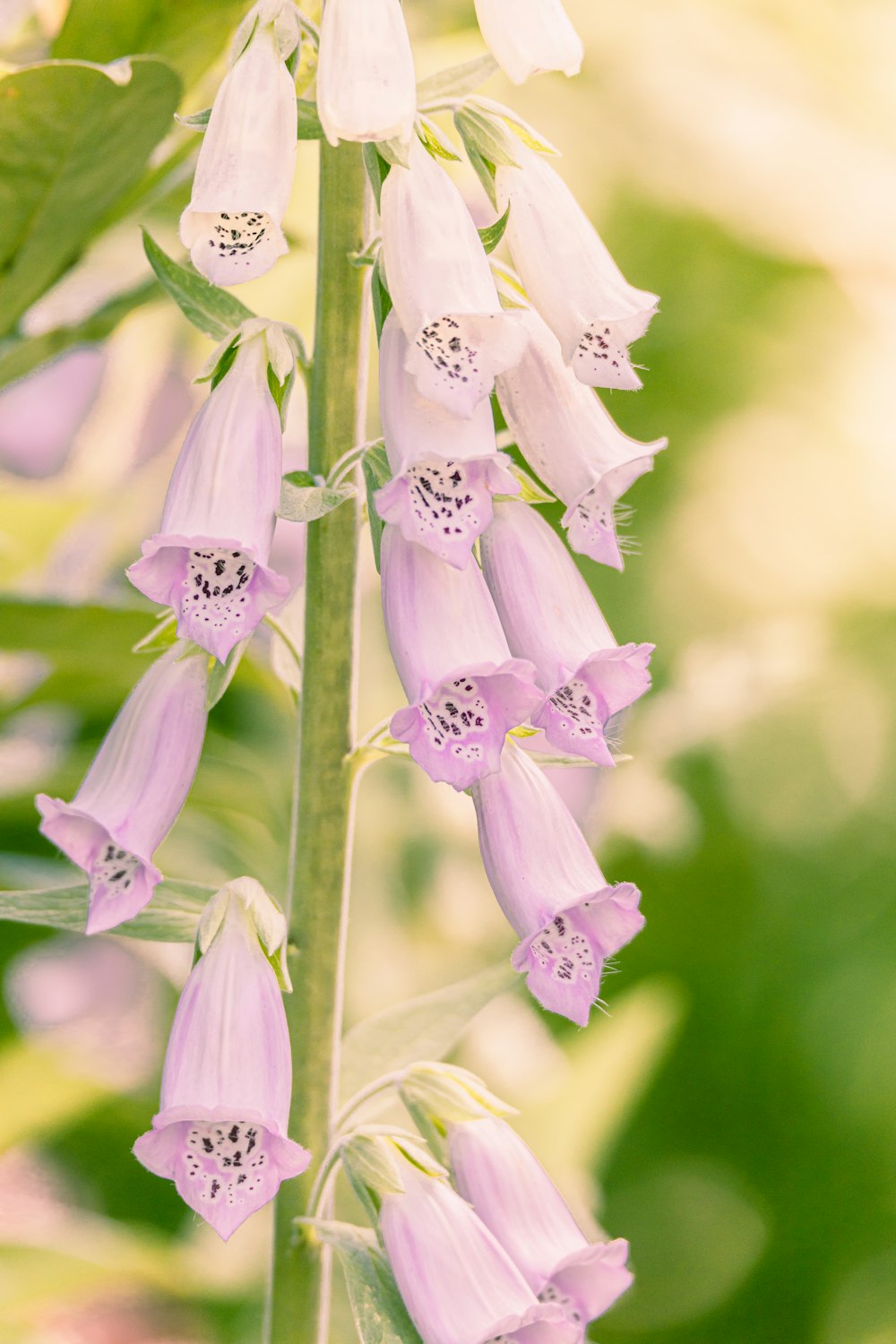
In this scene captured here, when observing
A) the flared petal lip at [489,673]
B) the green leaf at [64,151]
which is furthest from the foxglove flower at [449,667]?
the green leaf at [64,151]

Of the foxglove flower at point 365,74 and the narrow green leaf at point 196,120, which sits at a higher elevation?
the foxglove flower at point 365,74

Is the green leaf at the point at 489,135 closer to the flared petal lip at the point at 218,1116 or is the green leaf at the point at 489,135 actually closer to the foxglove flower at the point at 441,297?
the foxglove flower at the point at 441,297

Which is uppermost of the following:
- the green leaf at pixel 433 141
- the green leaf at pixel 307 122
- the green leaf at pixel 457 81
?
the green leaf at pixel 457 81

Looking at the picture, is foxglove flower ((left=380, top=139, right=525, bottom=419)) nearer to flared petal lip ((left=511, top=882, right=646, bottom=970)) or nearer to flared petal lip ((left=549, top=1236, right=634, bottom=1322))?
flared petal lip ((left=511, top=882, right=646, bottom=970))

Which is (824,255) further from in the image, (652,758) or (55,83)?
(55,83)

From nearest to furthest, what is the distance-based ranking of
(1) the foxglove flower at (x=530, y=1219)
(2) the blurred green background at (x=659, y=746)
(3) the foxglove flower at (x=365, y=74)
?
(3) the foxglove flower at (x=365, y=74), (1) the foxglove flower at (x=530, y=1219), (2) the blurred green background at (x=659, y=746)

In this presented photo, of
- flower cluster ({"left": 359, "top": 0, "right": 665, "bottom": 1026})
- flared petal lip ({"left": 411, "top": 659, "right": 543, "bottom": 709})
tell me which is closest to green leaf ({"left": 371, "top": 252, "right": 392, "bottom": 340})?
flower cluster ({"left": 359, "top": 0, "right": 665, "bottom": 1026})
